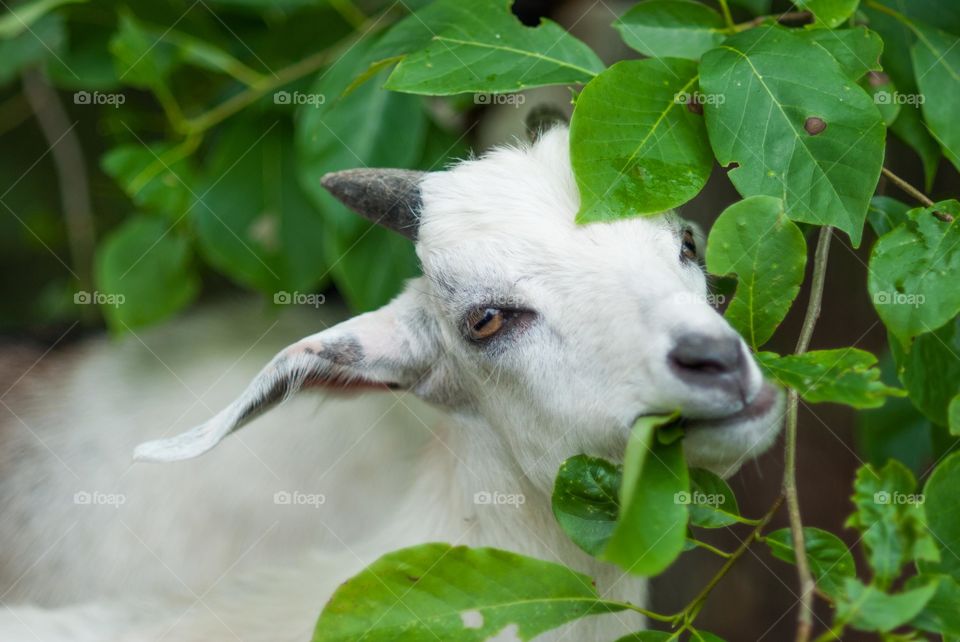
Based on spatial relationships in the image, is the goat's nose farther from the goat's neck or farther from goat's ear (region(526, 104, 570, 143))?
goat's ear (region(526, 104, 570, 143))

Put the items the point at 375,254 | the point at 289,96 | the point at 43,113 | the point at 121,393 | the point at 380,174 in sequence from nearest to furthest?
the point at 380,174
the point at 375,254
the point at 289,96
the point at 121,393
the point at 43,113

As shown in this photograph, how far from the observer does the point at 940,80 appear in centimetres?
273

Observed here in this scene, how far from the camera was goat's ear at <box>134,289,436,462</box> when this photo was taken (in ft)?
8.84

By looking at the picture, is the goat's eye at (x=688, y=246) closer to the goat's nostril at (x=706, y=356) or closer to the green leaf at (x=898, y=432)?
the goat's nostril at (x=706, y=356)

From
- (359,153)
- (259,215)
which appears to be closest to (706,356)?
(359,153)

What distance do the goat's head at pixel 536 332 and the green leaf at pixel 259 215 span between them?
91 centimetres

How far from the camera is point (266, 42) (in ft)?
12.9

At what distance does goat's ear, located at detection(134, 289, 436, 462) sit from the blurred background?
0.55 metres

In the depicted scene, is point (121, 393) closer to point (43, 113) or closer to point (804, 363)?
point (43, 113)

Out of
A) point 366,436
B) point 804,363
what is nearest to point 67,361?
point 366,436

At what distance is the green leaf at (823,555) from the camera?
6.65ft

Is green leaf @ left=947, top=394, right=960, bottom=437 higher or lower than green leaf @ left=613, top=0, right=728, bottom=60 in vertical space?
lower

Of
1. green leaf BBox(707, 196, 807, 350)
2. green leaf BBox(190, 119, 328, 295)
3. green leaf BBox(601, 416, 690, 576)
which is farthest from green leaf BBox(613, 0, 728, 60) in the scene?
green leaf BBox(190, 119, 328, 295)

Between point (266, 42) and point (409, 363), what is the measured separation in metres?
1.68
